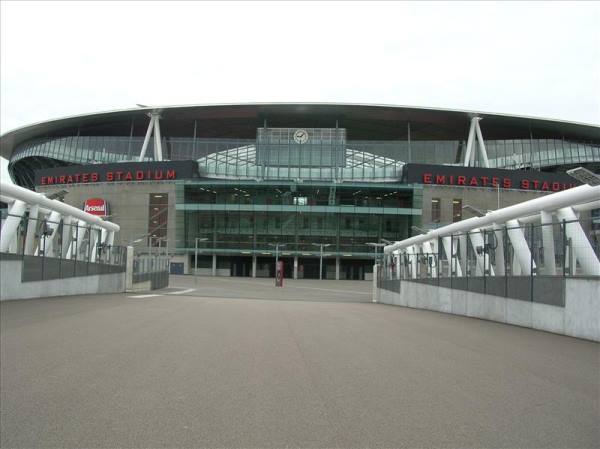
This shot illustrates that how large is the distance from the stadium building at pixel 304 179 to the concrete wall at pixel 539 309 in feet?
209

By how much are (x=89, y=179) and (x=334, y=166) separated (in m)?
34.8

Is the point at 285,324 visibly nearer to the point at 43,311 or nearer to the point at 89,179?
the point at 43,311

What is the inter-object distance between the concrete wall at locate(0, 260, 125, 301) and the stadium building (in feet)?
189

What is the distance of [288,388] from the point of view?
686 cm

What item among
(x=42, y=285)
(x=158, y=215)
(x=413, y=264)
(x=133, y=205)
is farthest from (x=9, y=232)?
(x=133, y=205)

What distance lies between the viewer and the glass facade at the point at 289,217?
85.7m

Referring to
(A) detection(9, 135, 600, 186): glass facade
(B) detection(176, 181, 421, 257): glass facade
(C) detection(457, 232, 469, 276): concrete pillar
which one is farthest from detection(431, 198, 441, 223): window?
(C) detection(457, 232, 469, 276): concrete pillar

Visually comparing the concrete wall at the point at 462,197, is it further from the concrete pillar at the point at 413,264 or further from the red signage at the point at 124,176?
the concrete pillar at the point at 413,264

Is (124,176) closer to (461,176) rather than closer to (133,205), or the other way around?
(133,205)

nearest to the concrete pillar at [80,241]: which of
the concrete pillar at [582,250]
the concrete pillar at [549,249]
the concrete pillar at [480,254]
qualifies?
the concrete pillar at [480,254]

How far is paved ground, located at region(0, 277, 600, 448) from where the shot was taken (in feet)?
17.0

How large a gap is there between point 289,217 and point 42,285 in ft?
221

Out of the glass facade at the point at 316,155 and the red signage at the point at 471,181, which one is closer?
the red signage at the point at 471,181

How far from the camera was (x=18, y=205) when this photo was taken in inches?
837
